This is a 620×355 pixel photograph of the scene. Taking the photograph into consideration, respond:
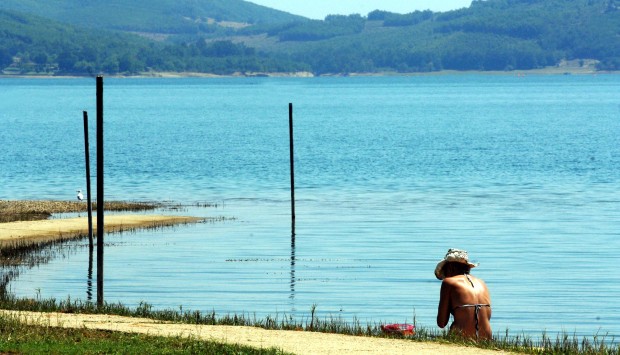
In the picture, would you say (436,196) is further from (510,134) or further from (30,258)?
(510,134)

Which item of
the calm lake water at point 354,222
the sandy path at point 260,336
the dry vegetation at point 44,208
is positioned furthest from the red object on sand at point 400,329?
the dry vegetation at point 44,208

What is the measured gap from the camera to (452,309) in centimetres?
1889

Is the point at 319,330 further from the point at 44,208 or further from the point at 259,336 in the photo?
the point at 44,208

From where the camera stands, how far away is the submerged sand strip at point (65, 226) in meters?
42.1

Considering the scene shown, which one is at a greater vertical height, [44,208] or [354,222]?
[44,208]

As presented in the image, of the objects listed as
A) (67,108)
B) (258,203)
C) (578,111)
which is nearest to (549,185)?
(258,203)

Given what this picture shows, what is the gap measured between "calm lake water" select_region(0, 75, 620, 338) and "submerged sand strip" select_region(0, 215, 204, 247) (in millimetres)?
1233

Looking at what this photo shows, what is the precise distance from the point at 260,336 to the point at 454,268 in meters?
3.85

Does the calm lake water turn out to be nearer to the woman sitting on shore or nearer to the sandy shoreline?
the sandy shoreline

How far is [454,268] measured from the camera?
62.1 ft

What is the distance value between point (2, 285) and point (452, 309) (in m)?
16.8

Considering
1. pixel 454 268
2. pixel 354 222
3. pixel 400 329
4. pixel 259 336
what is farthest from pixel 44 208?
pixel 454 268

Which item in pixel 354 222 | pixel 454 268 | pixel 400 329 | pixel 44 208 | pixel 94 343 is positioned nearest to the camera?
pixel 454 268

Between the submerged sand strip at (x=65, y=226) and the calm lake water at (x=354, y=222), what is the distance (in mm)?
1233
